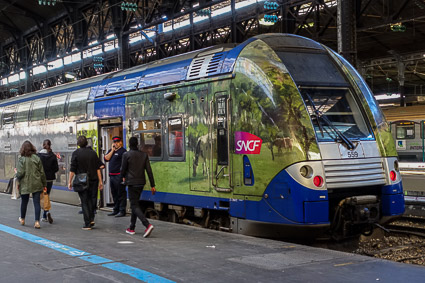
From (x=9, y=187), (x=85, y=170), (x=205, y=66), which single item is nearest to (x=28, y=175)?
(x=85, y=170)

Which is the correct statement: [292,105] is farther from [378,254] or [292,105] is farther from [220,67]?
[378,254]

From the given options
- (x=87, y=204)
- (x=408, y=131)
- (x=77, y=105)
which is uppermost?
(x=77, y=105)

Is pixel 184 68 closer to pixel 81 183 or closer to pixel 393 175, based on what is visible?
pixel 81 183

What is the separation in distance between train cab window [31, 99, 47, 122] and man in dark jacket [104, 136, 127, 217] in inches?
198

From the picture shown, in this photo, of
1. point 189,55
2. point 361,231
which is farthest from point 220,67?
point 361,231

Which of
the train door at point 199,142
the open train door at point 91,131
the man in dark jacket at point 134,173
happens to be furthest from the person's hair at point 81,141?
the open train door at point 91,131

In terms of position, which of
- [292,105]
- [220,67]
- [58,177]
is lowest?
[58,177]

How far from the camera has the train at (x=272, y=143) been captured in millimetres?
7934

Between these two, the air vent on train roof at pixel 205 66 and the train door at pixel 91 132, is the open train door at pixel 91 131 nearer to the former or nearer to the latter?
the train door at pixel 91 132

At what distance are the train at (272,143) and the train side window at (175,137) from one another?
2 cm

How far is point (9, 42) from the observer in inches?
1849

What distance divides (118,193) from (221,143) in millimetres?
3629

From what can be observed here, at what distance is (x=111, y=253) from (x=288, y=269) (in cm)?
257

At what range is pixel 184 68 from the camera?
10.1m
